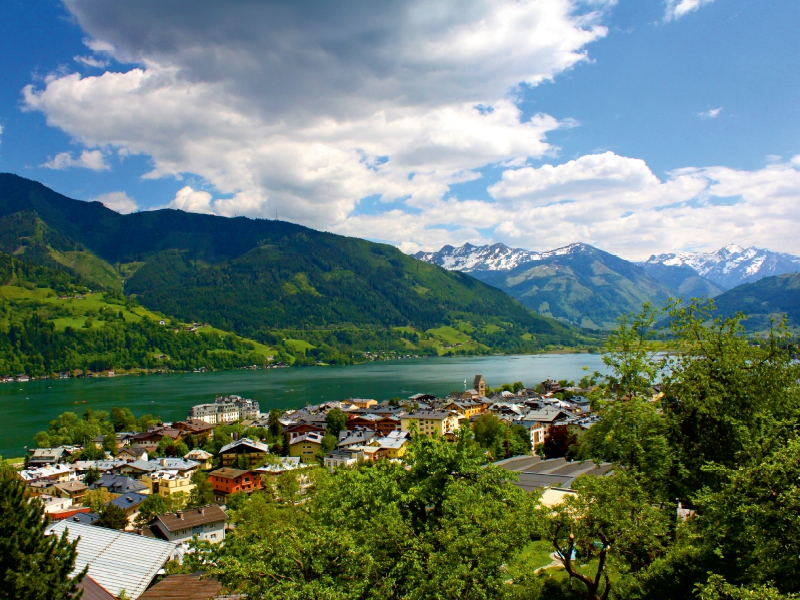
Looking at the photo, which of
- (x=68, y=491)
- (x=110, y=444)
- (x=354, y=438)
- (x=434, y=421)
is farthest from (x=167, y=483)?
(x=434, y=421)

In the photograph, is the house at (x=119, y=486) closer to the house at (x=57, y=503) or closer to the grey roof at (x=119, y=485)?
the grey roof at (x=119, y=485)

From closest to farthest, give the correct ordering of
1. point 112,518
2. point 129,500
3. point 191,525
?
point 191,525 < point 112,518 < point 129,500

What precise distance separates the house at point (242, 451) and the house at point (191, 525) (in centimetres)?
1936

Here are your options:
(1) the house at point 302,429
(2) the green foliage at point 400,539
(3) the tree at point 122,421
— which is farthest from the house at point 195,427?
(2) the green foliage at point 400,539

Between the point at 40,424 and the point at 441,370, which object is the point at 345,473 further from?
the point at 441,370

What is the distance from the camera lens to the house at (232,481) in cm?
4084

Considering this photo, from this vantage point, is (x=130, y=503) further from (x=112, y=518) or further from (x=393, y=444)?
(x=393, y=444)

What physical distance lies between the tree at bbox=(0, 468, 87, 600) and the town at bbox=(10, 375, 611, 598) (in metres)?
4.23

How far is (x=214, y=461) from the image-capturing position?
160 ft

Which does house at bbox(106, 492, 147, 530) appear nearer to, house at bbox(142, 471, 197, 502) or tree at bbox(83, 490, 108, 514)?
tree at bbox(83, 490, 108, 514)

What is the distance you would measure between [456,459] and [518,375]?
113964mm

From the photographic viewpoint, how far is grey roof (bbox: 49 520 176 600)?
16375 mm

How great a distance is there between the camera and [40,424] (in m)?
65.6

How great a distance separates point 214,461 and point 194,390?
59.2 metres
